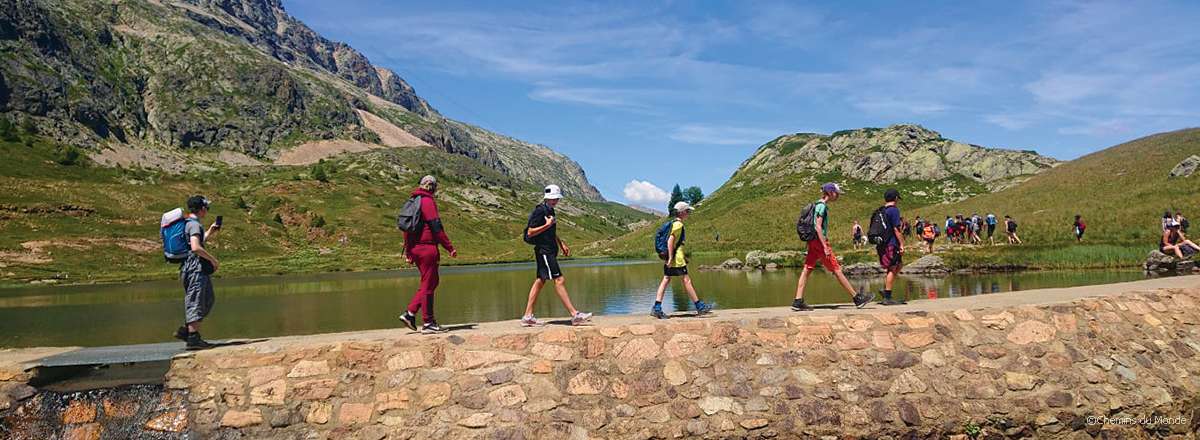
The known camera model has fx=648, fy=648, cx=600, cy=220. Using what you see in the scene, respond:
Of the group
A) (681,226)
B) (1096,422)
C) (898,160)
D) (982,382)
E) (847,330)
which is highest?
(898,160)

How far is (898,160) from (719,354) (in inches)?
4874

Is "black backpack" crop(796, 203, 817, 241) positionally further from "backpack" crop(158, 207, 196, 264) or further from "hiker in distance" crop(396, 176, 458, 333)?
"backpack" crop(158, 207, 196, 264)

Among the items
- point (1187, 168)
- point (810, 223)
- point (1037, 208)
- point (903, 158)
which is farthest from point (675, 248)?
point (903, 158)

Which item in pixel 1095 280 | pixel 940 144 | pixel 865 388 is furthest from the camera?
pixel 940 144

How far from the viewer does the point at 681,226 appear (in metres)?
13.8

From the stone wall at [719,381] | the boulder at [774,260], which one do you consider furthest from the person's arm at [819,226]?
the boulder at [774,260]

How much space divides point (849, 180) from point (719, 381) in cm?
11897

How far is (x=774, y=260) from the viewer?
2276 inches

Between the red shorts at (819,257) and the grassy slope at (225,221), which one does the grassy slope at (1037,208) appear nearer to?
the red shorts at (819,257)

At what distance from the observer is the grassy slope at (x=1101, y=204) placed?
125 ft

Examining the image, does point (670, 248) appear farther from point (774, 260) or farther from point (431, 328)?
point (774, 260)

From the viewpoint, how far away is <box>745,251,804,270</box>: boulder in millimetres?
56688

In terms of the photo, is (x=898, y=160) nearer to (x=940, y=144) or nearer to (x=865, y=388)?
(x=940, y=144)

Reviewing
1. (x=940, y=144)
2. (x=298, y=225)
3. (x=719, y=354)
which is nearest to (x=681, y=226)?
(x=719, y=354)
